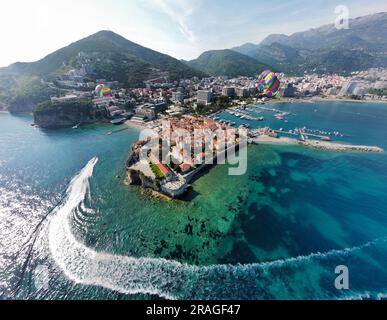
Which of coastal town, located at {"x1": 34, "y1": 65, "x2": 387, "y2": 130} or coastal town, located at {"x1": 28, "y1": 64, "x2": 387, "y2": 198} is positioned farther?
coastal town, located at {"x1": 34, "y1": 65, "x2": 387, "y2": 130}

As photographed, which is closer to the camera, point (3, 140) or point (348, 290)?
point (348, 290)

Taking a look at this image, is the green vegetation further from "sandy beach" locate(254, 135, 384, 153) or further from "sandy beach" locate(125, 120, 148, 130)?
"sandy beach" locate(254, 135, 384, 153)

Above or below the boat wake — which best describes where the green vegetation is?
above

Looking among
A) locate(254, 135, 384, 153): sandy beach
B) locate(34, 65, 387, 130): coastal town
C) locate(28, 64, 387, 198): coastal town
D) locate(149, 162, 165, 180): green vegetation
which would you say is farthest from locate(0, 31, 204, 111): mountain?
locate(254, 135, 384, 153): sandy beach

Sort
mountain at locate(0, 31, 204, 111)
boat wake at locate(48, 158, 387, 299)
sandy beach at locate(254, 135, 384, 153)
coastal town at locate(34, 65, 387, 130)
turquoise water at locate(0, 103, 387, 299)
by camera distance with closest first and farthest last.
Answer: boat wake at locate(48, 158, 387, 299) < turquoise water at locate(0, 103, 387, 299) < sandy beach at locate(254, 135, 384, 153) < coastal town at locate(34, 65, 387, 130) < mountain at locate(0, 31, 204, 111)

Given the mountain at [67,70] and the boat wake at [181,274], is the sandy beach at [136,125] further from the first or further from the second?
the mountain at [67,70]

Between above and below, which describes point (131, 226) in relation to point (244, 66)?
below

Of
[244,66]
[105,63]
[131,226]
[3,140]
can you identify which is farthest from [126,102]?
[244,66]

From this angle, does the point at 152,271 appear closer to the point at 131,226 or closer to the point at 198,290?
the point at 198,290
